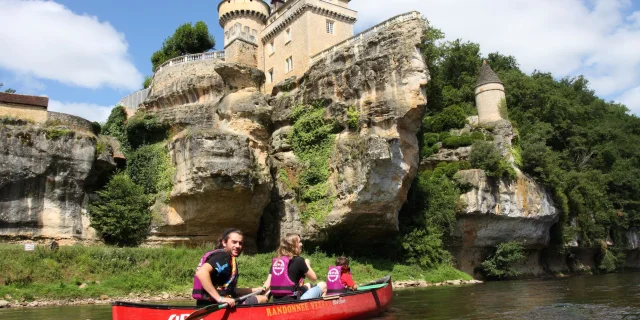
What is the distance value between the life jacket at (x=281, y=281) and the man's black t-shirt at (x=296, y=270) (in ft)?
0.24

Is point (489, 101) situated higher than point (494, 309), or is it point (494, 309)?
point (489, 101)

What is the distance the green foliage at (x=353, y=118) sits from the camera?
26761 millimetres

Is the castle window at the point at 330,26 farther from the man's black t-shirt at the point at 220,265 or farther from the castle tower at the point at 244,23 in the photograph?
the man's black t-shirt at the point at 220,265

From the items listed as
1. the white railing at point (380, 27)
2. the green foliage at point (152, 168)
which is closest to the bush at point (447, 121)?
the white railing at point (380, 27)

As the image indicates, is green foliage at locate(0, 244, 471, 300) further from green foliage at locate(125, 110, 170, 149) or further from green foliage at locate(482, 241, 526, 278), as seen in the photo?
green foliage at locate(482, 241, 526, 278)

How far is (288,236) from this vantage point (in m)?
9.45

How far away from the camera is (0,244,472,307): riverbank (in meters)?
18.5

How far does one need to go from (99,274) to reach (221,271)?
15.4 meters

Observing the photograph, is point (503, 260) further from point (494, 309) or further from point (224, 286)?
point (224, 286)

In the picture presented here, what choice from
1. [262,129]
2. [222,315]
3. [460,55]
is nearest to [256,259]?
[262,129]

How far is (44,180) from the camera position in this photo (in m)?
24.2

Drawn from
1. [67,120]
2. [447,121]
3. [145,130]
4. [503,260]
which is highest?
[447,121]

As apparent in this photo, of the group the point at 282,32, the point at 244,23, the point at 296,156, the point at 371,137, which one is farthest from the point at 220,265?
the point at 244,23

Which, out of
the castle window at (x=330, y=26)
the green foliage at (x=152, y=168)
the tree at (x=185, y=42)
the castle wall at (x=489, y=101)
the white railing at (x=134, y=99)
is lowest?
the green foliage at (x=152, y=168)
